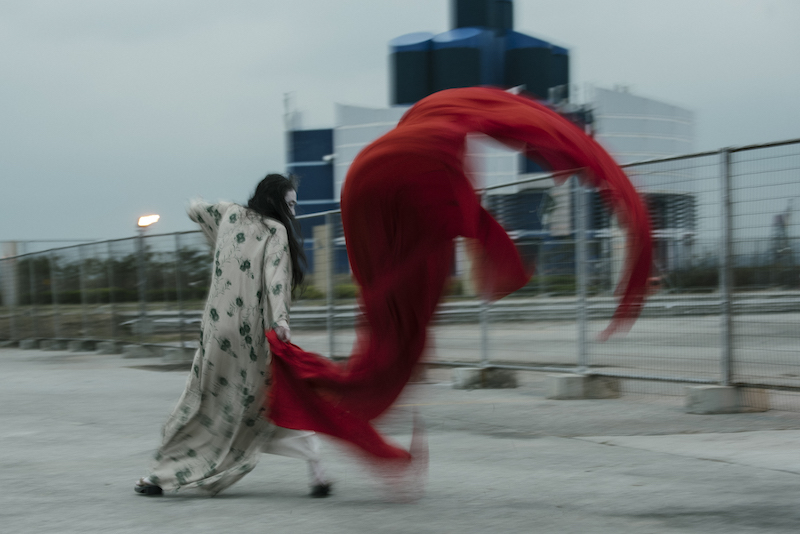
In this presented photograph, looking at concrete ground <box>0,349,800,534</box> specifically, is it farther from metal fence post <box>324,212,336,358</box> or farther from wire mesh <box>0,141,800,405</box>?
metal fence post <box>324,212,336,358</box>

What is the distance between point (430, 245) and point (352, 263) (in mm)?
395

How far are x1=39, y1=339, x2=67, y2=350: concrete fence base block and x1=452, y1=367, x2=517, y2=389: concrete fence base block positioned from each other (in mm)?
10755

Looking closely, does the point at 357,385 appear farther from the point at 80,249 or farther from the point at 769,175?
the point at 80,249

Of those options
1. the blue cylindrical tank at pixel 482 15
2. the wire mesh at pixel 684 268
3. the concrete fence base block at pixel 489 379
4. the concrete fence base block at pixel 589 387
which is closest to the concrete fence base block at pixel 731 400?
the wire mesh at pixel 684 268

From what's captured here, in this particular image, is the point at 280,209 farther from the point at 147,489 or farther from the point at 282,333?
the point at 147,489

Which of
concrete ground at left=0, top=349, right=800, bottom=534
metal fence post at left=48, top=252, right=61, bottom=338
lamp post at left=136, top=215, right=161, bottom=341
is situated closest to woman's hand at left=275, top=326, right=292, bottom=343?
concrete ground at left=0, top=349, right=800, bottom=534

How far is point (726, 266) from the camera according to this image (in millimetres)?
6754

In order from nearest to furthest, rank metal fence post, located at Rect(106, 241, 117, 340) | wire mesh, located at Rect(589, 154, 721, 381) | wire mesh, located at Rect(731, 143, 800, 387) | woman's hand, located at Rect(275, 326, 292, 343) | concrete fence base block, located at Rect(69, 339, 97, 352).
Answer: woman's hand, located at Rect(275, 326, 292, 343), wire mesh, located at Rect(731, 143, 800, 387), wire mesh, located at Rect(589, 154, 721, 381), metal fence post, located at Rect(106, 241, 117, 340), concrete fence base block, located at Rect(69, 339, 97, 352)

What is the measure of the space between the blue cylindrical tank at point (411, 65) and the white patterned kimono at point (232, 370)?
3893 centimetres

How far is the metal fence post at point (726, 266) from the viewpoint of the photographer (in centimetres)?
675

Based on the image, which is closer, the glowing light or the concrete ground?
→ the concrete ground

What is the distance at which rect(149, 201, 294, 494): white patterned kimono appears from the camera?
4.54m

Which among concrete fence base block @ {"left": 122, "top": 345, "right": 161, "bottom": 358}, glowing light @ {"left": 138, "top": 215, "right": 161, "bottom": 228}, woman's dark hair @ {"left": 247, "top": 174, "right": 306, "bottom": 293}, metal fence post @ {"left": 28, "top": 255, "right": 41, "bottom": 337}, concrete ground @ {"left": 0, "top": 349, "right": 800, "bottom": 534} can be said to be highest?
glowing light @ {"left": 138, "top": 215, "right": 161, "bottom": 228}

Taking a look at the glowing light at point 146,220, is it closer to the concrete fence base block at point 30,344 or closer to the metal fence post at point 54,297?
the metal fence post at point 54,297
